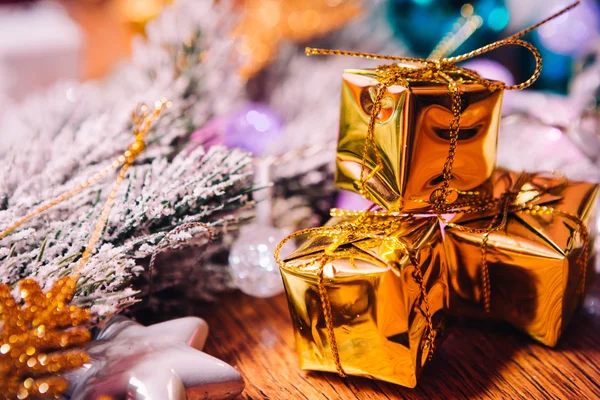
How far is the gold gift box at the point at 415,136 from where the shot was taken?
1.39 feet

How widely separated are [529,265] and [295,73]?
58 centimetres

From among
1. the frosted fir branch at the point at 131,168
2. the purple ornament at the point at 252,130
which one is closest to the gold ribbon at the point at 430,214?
the frosted fir branch at the point at 131,168

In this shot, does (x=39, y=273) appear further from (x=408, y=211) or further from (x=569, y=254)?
(x=569, y=254)

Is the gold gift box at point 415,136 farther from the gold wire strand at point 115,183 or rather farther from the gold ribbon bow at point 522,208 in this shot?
the gold wire strand at point 115,183

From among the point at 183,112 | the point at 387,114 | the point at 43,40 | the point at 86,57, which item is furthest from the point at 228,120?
the point at 86,57

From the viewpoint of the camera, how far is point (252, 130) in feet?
2.52

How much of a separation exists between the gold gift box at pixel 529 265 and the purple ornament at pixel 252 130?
34 centimetres

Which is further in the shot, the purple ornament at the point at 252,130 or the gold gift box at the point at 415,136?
the purple ornament at the point at 252,130

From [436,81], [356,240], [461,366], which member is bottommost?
[461,366]

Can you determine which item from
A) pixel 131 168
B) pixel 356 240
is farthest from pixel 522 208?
pixel 131 168

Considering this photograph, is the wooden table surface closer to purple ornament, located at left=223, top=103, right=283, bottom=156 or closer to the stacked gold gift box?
the stacked gold gift box

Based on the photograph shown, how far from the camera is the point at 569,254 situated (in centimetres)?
45

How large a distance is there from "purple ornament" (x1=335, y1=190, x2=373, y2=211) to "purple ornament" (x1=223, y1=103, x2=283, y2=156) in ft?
0.45

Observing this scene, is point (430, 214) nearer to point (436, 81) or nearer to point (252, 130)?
point (436, 81)
